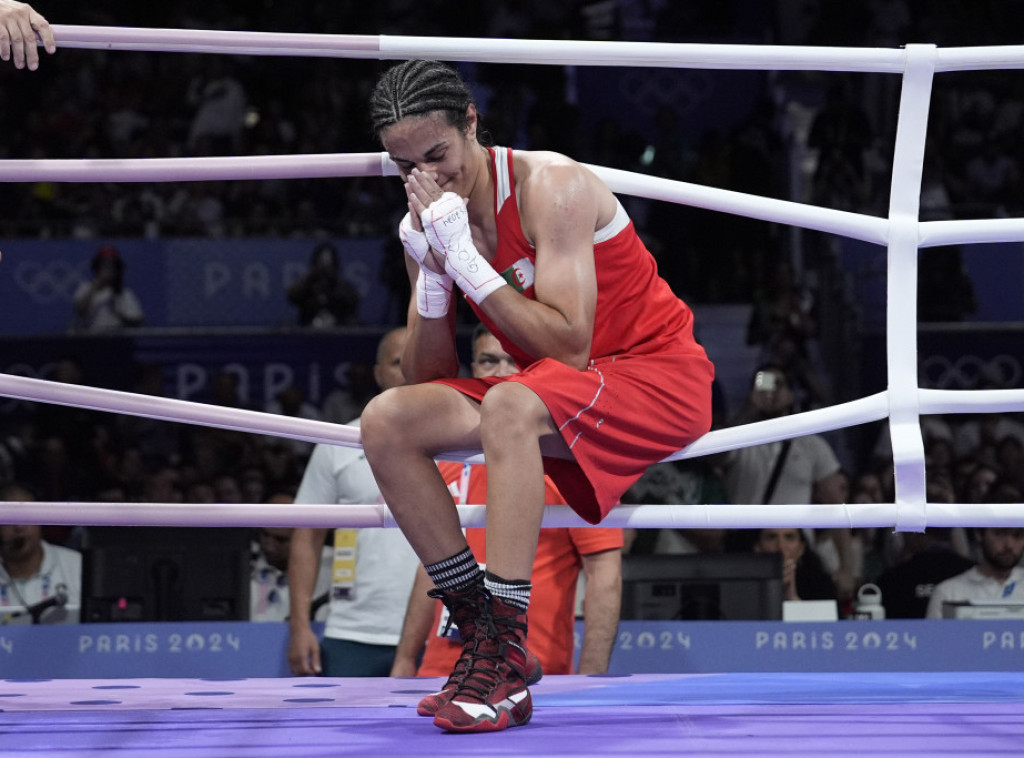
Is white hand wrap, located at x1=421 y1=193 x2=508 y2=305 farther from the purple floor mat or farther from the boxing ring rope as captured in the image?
the purple floor mat

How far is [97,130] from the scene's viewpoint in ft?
30.1

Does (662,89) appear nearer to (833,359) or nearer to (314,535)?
(833,359)

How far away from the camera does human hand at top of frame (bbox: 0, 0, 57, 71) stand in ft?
6.63

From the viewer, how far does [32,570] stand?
465 centimetres

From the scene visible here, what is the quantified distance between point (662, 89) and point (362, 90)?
10.8ft

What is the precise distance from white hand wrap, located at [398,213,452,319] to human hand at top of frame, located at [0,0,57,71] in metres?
0.63

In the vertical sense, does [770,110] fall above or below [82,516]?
above

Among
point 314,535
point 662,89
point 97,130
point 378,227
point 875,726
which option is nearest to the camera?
point 875,726

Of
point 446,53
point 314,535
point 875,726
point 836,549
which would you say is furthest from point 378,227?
point 875,726

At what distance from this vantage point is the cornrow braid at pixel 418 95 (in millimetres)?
2035

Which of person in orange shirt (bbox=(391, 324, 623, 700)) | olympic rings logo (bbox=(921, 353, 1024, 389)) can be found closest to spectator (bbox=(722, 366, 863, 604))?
olympic rings logo (bbox=(921, 353, 1024, 389))

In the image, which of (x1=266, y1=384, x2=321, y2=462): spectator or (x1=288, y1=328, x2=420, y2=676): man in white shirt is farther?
(x1=266, y1=384, x2=321, y2=462): spectator

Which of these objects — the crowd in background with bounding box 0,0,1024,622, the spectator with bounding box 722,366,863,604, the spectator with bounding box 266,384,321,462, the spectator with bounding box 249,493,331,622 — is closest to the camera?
the spectator with bounding box 249,493,331,622

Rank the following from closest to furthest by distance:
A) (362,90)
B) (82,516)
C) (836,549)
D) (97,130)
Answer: (82,516)
(836,549)
(97,130)
(362,90)
